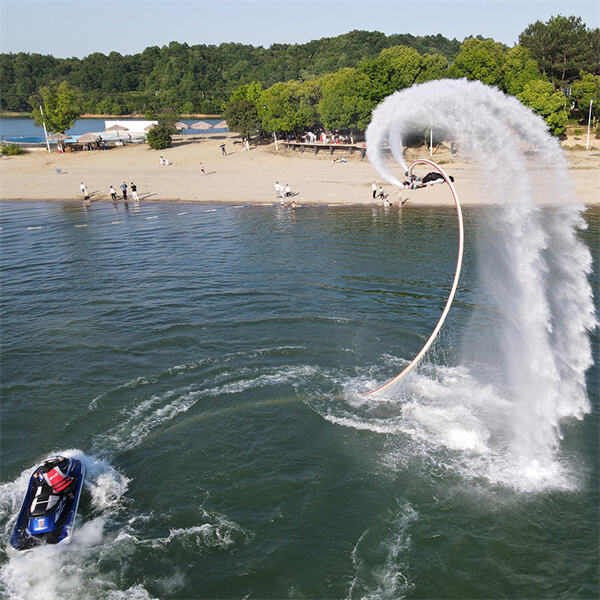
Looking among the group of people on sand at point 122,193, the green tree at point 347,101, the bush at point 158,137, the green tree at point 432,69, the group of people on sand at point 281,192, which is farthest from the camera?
the bush at point 158,137

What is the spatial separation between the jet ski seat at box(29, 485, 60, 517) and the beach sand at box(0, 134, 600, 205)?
2464 inches

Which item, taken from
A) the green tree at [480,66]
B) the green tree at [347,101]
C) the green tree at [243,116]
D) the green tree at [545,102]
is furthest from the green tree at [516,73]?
the green tree at [243,116]

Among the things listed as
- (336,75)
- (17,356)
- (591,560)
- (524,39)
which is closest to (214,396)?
(17,356)

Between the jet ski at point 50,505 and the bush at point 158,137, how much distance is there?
117 metres

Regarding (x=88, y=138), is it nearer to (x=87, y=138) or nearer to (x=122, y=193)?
(x=87, y=138)

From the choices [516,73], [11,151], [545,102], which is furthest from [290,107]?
[11,151]

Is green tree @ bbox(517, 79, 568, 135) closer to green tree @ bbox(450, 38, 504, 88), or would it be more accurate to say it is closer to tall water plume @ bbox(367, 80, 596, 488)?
green tree @ bbox(450, 38, 504, 88)

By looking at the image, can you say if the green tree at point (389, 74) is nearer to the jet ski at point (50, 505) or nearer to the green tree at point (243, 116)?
the green tree at point (243, 116)

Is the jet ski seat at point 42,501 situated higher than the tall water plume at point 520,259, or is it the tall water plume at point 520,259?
the tall water plume at point 520,259

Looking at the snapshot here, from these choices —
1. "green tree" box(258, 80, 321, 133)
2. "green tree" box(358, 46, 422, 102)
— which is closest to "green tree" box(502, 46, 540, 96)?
"green tree" box(358, 46, 422, 102)

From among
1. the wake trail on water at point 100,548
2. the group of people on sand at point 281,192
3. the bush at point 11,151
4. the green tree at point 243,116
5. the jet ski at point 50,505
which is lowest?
Answer: the wake trail on water at point 100,548

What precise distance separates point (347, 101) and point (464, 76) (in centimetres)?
2173

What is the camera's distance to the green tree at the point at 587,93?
103938mm

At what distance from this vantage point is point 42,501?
66.3 ft
